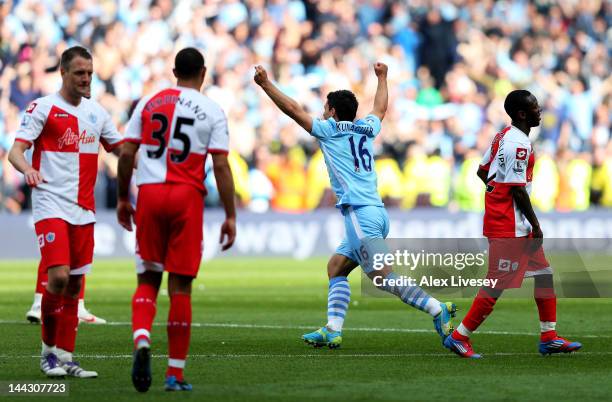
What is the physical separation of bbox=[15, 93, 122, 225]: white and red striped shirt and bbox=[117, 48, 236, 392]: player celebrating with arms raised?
3.42ft

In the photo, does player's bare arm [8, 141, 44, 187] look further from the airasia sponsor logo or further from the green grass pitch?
the green grass pitch

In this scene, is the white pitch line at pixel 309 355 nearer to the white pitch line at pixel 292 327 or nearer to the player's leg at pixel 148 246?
the white pitch line at pixel 292 327

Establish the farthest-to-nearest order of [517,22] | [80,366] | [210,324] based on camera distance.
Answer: [517,22] < [210,324] < [80,366]

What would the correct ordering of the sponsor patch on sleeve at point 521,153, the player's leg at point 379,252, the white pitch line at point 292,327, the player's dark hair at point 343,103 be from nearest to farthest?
1. the sponsor patch on sleeve at point 521,153
2. the player's leg at point 379,252
3. the player's dark hair at point 343,103
4. the white pitch line at point 292,327

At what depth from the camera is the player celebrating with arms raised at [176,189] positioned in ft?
25.8

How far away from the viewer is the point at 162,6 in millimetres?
27891

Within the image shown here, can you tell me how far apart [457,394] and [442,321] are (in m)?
2.51

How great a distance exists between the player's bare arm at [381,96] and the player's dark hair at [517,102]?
120 centimetres

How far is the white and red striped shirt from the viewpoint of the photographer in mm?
8852

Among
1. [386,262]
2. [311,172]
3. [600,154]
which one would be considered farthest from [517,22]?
[386,262]

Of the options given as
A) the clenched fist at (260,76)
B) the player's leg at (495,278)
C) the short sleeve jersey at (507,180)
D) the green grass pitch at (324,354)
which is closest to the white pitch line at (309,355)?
the green grass pitch at (324,354)

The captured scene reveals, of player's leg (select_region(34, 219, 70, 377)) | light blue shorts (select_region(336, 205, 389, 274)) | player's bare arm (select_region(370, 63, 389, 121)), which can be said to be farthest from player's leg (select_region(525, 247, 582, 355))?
player's leg (select_region(34, 219, 70, 377))

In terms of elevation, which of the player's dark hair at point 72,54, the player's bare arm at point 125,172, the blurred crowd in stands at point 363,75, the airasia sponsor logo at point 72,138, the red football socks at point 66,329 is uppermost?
the blurred crowd in stands at point 363,75

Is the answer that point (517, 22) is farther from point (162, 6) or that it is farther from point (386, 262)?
point (386, 262)
